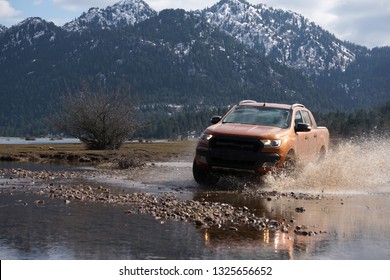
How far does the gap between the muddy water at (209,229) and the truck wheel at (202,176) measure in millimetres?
270

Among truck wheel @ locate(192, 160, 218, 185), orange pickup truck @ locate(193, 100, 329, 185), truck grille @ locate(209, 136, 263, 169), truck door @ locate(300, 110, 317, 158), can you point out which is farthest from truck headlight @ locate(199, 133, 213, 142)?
truck door @ locate(300, 110, 317, 158)

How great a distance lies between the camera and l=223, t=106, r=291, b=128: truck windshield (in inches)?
595

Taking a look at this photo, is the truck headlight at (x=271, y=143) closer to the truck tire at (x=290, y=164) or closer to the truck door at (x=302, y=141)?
the truck tire at (x=290, y=164)

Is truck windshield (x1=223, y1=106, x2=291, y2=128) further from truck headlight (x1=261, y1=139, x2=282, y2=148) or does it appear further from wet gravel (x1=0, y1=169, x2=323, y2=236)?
wet gravel (x1=0, y1=169, x2=323, y2=236)

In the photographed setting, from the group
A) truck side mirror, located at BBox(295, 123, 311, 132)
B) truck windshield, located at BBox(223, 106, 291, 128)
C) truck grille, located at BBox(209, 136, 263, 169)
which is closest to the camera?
truck grille, located at BBox(209, 136, 263, 169)

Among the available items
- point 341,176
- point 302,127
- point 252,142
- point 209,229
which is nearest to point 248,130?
point 252,142

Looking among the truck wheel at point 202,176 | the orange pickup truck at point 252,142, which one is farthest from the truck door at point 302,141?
the truck wheel at point 202,176

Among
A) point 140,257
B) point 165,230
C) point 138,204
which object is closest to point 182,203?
point 138,204

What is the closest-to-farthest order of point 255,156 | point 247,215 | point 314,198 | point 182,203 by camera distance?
point 247,215 → point 182,203 → point 314,198 → point 255,156

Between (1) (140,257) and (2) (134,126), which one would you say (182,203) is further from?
(2) (134,126)

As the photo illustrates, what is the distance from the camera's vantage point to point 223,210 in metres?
10.0

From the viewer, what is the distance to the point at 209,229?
839 centimetres

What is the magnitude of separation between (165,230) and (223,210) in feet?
6.89

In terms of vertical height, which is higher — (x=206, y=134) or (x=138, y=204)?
(x=206, y=134)
